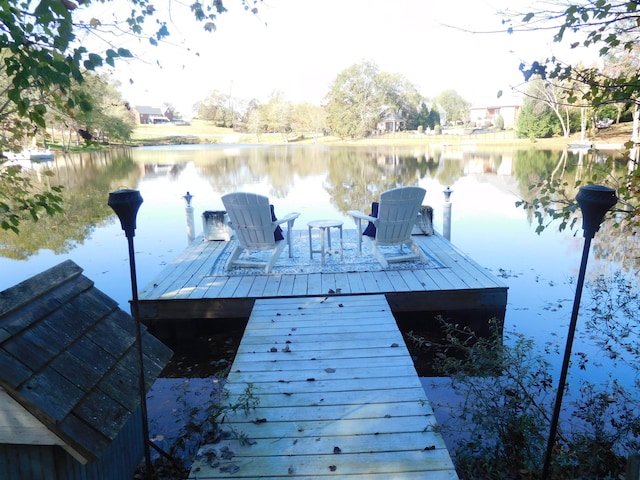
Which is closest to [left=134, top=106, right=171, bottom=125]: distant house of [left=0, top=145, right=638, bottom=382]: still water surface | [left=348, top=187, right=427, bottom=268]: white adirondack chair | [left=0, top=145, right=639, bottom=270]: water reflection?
[left=0, top=145, right=639, bottom=270]: water reflection

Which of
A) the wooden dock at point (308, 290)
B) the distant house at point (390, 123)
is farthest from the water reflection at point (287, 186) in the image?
the distant house at point (390, 123)

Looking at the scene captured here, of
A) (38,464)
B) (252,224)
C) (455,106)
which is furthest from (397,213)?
(455,106)

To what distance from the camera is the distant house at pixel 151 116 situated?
76819 mm

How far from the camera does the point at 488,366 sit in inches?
107

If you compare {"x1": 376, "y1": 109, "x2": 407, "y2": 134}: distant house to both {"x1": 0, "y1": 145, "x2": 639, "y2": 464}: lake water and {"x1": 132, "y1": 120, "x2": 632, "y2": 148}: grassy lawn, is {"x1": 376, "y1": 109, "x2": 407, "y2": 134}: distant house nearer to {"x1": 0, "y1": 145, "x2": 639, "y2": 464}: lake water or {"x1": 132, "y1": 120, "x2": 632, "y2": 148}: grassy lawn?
{"x1": 132, "y1": 120, "x2": 632, "y2": 148}: grassy lawn

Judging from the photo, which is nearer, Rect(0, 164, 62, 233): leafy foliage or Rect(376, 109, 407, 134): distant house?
Rect(0, 164, 62, 233): leafy foliage

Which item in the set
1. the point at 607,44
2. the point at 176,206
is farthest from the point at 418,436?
the point at 176,206

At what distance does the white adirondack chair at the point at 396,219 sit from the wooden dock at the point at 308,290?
0.60 ft

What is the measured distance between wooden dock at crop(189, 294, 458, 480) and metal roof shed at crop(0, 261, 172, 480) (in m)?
0.48

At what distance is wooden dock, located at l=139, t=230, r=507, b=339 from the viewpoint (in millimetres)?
4281

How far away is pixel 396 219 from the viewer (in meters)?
4.98

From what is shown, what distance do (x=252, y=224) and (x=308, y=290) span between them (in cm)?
104

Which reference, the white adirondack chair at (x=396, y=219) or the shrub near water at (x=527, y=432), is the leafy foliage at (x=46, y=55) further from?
the white adirondack chair at (x=396, y=219)

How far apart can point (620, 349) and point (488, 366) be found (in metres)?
2.02
